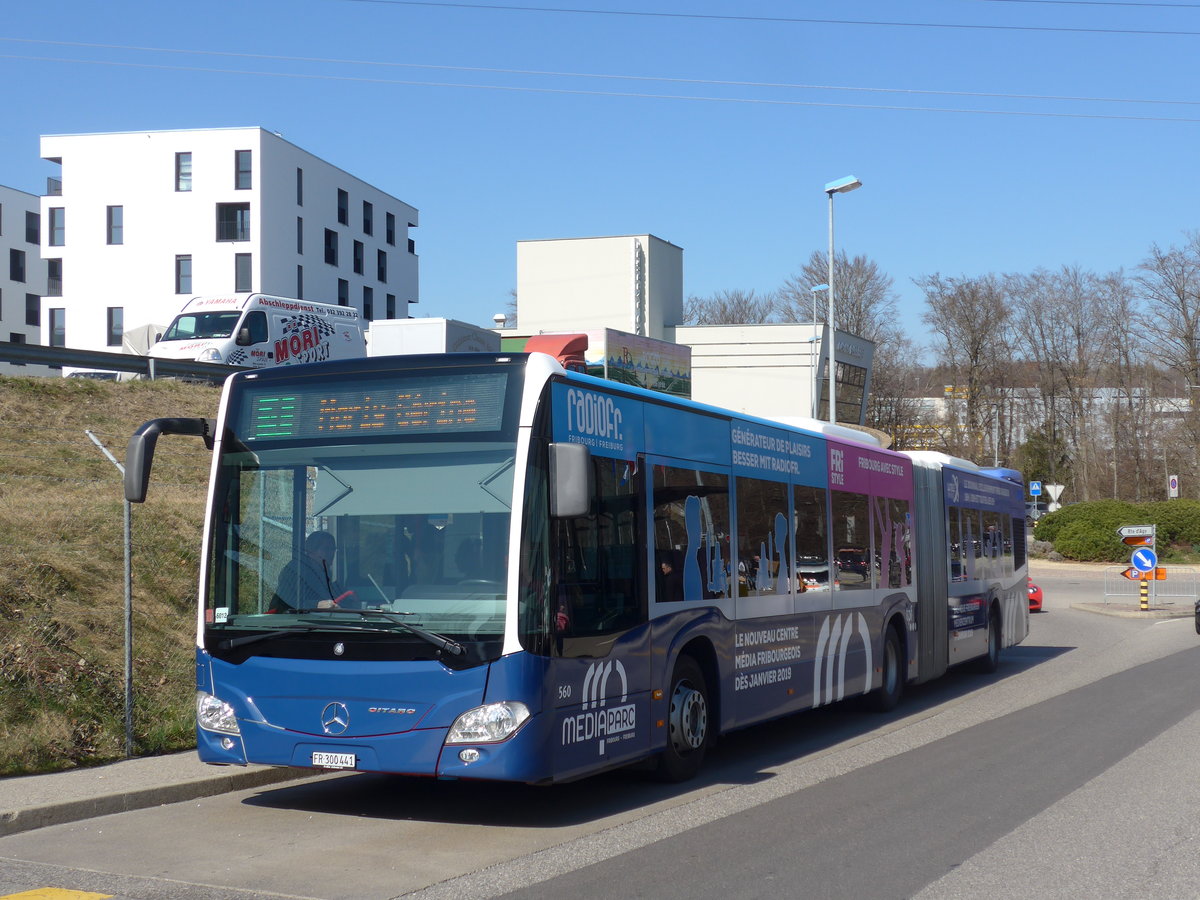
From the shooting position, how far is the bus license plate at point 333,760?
→ 7.68 m

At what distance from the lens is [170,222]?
58.8 m

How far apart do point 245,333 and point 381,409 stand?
82.8ft

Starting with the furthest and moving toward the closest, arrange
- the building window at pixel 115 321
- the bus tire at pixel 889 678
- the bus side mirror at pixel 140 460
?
1. the building window at pixel 115 321
2. the bus tire at pixel 889 678
3. the bus side mirror at pixel 140 460

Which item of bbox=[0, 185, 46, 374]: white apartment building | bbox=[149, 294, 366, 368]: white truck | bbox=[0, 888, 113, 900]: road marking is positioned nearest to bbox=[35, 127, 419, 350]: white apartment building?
bbox=[0, 185, 46, 374]: white apartment building

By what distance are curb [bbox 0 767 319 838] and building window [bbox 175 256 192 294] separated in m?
52.2

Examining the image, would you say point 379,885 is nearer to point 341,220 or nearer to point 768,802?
point 768,802

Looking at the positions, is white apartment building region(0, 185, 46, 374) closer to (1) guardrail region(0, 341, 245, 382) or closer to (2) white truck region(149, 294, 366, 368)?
(2) white truck region(149, 294, 366, 368)

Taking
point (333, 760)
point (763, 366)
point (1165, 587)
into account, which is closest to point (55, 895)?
point (333, 760)

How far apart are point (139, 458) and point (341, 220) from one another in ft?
195

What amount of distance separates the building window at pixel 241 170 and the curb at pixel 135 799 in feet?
171

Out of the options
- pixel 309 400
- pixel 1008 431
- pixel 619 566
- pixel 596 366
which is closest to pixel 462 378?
pixel 309 400

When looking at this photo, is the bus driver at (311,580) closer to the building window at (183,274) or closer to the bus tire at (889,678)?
the bus tire at (889,678)

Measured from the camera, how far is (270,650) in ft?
26.1

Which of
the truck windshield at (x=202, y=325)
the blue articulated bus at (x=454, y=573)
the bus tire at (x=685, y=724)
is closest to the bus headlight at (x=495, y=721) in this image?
the blue articulated bus at (x=454, y=573)
